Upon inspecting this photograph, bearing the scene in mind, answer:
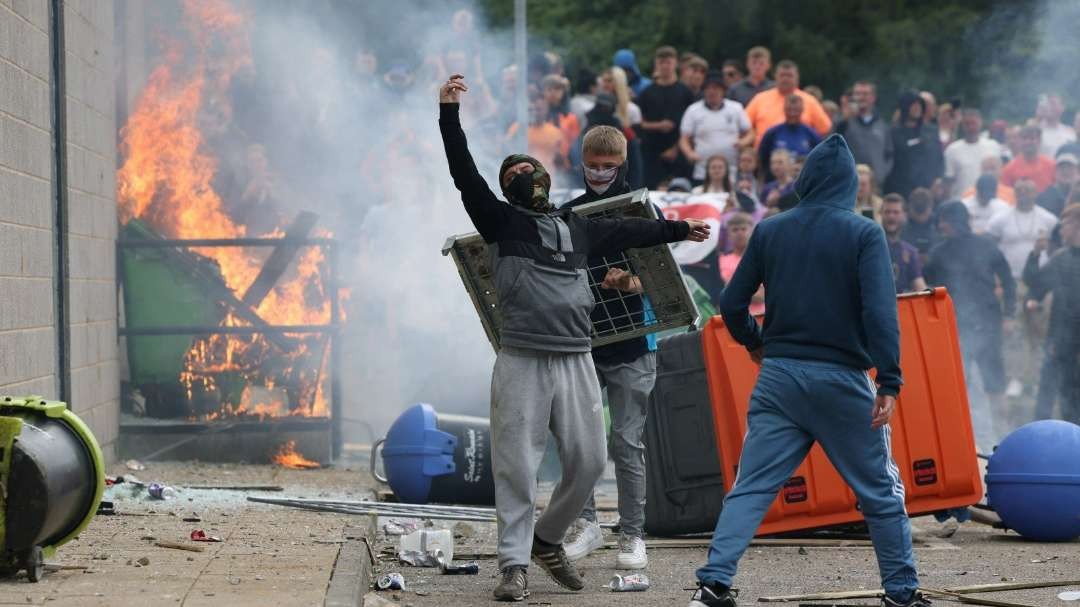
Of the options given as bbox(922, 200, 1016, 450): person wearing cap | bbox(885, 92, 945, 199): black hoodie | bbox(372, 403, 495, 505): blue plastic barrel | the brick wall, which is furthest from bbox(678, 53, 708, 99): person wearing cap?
bbox(372, 403, 495, 505): blue plastic barrel

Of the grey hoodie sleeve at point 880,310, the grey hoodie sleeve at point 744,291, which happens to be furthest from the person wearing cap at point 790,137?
the grey hoodie sleeve at point 880,310

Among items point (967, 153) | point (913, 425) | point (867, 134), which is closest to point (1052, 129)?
point (967, 153)

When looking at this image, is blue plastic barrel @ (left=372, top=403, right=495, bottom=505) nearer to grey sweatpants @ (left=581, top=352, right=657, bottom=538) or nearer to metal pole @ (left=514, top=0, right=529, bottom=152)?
grey sweatpants @ (left=581, top=352, right=657, bottom=538)

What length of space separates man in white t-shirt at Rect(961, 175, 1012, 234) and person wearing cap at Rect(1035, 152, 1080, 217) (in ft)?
1.22

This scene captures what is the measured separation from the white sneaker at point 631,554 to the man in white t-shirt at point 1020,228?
914cm

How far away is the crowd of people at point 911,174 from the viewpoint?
1402 cm

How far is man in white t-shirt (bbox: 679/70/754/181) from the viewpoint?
15680mm

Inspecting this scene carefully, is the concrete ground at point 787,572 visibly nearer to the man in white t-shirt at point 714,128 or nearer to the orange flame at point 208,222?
the orange flame at point 208,222

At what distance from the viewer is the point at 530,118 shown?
1542cm

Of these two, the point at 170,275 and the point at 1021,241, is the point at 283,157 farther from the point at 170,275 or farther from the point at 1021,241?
the point at 1021,241

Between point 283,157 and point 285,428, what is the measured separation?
2503 mm

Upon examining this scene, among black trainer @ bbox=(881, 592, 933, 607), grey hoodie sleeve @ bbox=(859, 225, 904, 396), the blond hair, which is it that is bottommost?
black trainer @ bbox=(881, 592, 933, 607)

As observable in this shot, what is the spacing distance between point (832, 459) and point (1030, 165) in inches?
446

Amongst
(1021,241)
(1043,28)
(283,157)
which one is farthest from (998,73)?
(283,157)
